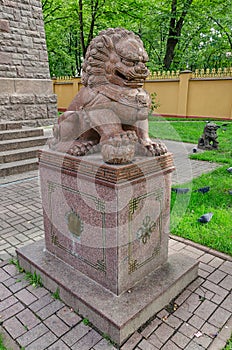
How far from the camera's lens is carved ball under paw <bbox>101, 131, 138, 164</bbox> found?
2074mm

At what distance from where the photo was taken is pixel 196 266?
9.30 ft

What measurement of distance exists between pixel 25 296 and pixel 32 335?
0.47m

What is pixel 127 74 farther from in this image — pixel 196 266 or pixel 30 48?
pixel 30 48

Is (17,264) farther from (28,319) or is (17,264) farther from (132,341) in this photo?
(132,341)

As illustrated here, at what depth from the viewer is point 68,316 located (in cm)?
238

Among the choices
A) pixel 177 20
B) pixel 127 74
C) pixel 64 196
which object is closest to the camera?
pixel 127 74

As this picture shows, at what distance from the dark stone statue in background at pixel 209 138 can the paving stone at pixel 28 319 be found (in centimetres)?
723

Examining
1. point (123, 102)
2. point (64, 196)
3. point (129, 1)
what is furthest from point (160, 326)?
point (129, 1)

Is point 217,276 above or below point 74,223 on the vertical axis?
below

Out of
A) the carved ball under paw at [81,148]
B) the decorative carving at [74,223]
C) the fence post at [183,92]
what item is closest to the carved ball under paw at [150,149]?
the carved ball under paw at [81,148]

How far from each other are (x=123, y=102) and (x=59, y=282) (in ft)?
5.28

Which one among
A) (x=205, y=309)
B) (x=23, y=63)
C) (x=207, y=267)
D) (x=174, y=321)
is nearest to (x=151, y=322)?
(x=174, y=321)

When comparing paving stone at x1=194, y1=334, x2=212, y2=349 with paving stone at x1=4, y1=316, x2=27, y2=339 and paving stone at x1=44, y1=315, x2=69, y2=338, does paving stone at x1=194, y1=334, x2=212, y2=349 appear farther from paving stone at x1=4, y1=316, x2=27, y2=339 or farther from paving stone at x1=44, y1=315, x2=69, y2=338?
paving stone at x1=4, y1=316, x2=27, y2=339

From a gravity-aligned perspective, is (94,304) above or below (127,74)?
below
